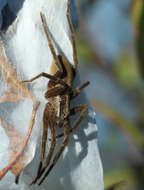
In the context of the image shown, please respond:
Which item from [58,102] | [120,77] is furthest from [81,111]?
[120,77]

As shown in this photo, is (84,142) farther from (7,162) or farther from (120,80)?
(120,80)

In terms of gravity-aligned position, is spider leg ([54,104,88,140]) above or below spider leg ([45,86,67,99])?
below

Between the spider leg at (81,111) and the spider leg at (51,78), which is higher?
the spider leg at (51,78)

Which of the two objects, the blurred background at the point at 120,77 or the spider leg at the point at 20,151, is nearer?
the spider leg at the point at 20,151

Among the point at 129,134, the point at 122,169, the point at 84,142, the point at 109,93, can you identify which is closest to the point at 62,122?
the point at 84,142

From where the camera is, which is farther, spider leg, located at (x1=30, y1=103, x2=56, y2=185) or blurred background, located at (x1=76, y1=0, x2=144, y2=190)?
blurred background, located at (x1=76, y1=0, x2=144, y2=190)

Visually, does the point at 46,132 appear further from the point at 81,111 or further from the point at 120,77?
the point at 120,77
